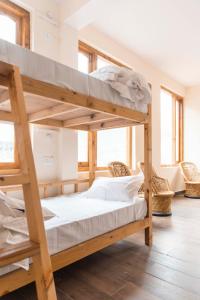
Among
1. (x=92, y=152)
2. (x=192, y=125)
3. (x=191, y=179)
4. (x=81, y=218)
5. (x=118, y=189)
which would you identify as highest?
(x=192, y=125)

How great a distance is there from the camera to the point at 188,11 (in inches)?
116

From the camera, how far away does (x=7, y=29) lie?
2436 millimetres

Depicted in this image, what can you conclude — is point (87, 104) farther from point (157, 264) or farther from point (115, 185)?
point (157, 264)

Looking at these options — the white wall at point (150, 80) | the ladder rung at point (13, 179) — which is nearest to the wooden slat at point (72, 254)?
the ladder rung at point (13, 179)

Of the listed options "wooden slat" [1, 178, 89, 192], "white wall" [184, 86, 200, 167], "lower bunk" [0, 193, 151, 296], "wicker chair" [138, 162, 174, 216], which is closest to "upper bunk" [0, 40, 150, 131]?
"wooden slat" [1, 178, 89, 192]

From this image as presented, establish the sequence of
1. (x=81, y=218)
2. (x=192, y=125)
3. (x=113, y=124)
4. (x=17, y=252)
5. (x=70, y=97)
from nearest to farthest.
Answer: (x=17, y=252), (x=70, y=97), (x=81, y=218), (x=113, y=124), (x=192, y=125)

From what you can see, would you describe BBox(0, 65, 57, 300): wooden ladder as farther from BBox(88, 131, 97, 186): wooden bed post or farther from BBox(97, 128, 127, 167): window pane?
BBox(97, 128, 127, 167): window pane

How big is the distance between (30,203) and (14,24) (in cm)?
231

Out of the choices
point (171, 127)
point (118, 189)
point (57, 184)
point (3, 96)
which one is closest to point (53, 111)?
point (3, 96)

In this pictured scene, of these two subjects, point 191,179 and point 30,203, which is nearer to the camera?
point 30,203

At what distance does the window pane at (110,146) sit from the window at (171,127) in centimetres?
158

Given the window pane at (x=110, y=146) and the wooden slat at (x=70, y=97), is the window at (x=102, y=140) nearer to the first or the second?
the window pane at (x=110, y=146)

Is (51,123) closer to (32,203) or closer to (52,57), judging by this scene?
(52,57)

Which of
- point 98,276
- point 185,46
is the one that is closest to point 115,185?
point 98,276
